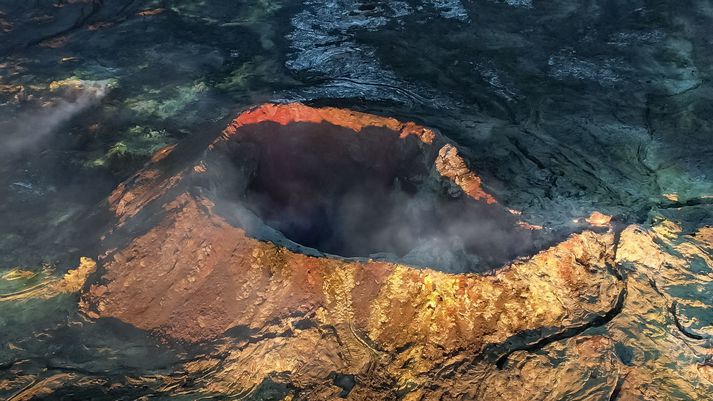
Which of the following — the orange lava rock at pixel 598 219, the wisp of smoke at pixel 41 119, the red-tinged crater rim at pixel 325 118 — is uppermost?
the red-tinged crater rim at pixel 325 118

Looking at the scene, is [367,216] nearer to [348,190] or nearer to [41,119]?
[348,190]

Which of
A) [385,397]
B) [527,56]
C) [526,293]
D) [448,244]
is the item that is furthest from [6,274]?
[527,56]

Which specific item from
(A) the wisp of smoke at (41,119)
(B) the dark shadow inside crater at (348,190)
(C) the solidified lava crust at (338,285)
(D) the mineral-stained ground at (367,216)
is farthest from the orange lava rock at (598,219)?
(A) the wisp of smoke at (41,119)

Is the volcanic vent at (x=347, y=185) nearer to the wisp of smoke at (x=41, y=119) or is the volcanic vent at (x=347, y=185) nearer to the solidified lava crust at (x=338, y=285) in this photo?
the solidified lava crust at (x=338, y=285)

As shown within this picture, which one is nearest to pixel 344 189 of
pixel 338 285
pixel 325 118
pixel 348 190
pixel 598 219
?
pixel 348 190

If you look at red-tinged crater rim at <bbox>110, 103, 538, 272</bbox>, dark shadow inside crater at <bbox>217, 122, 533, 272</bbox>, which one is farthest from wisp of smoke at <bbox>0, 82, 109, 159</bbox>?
dark shadow inside crater at <bbox>217, 122, 533, 272</bbox>

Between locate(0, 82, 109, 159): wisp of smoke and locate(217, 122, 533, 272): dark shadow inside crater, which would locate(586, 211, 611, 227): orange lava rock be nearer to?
locate(217, 122, 533, 272): dark shadow inside crater
